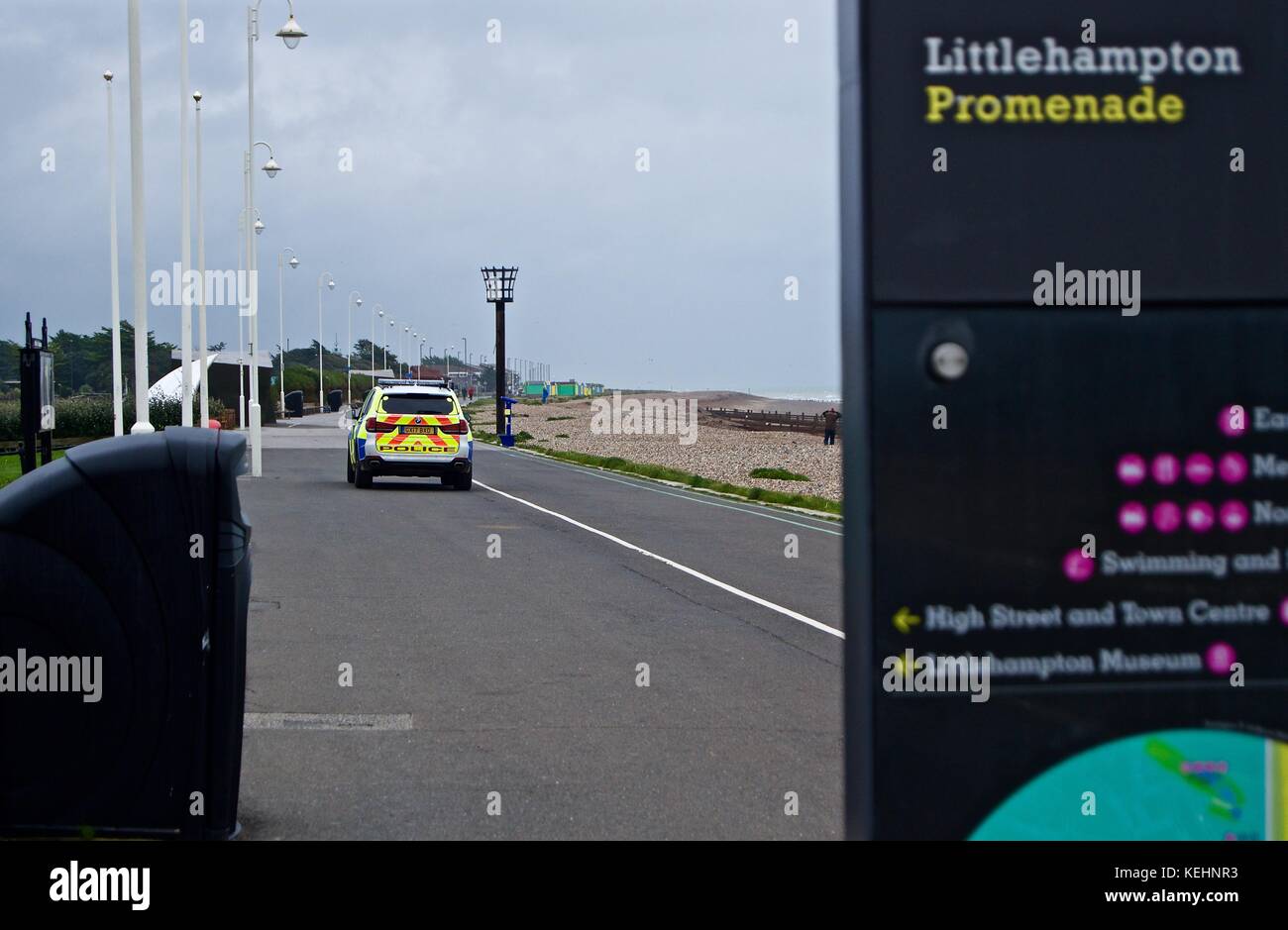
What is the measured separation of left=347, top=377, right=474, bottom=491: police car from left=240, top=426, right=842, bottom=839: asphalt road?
7753mm

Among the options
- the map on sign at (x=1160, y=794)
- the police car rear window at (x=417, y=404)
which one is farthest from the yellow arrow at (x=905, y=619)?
the police car rear window at (x=417, y=404)

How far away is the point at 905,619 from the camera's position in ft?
8.68

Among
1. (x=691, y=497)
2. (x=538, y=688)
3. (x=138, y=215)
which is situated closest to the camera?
(x=538, y=688)

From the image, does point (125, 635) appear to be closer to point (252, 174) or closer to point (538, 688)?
point (538, 688)

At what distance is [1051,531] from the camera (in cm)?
267

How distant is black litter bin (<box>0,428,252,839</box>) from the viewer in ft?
15.8

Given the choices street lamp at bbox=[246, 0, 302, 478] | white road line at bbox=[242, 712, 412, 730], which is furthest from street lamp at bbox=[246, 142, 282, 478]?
white road line at bbox=[242, 712, 412, 730]

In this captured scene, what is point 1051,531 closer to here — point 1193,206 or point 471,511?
point 1193,206

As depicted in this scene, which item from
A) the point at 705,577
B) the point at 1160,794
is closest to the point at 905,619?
the point at 1160,794

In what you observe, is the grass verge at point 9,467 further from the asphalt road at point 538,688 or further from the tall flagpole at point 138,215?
the asphalt road at point 538,688

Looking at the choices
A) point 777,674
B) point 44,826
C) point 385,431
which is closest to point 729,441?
point 385,431

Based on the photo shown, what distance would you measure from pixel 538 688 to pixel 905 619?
20.5 feet

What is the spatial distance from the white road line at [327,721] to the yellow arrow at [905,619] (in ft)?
17.4

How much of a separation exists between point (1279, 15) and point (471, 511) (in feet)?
67.6
